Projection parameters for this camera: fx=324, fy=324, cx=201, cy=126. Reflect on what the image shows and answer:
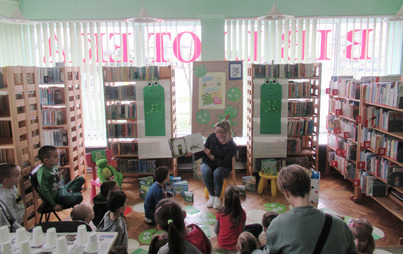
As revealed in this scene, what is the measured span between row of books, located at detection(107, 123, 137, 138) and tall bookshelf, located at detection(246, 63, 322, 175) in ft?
6.57

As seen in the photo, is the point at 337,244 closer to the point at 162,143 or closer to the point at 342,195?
the point at 342,195

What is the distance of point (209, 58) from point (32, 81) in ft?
10.7

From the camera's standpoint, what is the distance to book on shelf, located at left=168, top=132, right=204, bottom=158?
4.66 metres

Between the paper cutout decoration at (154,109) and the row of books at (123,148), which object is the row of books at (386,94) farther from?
the row of books at (123,148)

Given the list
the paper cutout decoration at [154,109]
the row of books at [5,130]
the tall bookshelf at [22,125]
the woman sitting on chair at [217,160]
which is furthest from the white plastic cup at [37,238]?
the paper cutout decoration at [154,109]

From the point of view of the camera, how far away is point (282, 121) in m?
5.44

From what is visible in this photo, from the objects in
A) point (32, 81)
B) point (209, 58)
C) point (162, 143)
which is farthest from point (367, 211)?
point (32, 81)

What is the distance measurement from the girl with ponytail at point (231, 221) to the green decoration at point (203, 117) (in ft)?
8.12

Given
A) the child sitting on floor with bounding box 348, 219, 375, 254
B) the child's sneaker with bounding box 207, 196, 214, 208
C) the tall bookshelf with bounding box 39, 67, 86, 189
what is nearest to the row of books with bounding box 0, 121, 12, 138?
the tall bookshelf with bounding box 39, 67, 86, 189

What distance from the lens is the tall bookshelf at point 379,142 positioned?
12.7 feet

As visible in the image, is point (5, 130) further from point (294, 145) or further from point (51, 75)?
point (294, 145)

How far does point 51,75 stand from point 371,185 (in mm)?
5000

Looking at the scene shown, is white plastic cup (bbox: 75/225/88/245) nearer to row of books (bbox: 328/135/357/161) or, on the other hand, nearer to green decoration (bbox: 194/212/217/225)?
green decoration (bbox: 194/212/217/225)

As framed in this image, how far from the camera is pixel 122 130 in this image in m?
5.54
